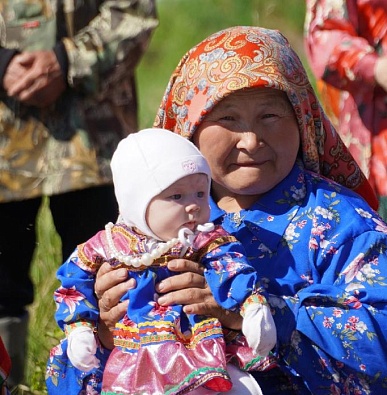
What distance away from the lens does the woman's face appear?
3.73 meters

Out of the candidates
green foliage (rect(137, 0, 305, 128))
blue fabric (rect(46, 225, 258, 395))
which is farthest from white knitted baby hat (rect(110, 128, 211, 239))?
green foliage (rect(137, 0, 305, 128))

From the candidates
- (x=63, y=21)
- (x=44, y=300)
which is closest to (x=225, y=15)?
(x=44, y=300)

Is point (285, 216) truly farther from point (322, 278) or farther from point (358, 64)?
point (358, 64)

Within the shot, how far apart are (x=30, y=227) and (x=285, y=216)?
5.23 ft

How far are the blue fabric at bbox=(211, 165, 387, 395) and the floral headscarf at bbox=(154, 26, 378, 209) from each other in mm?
182

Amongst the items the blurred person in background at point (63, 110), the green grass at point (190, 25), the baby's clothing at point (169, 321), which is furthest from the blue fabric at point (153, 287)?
the green grass at point (190, 25)

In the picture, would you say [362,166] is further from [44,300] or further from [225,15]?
[225,15]

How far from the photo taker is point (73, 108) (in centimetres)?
486

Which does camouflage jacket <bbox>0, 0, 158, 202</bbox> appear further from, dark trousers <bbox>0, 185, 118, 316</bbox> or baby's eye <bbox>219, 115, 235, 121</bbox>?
baby's eye <bbox>219, 115, 235, 121</bbox>

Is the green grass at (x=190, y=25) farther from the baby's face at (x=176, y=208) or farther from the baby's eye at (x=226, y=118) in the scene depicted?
the baby's face at (x=176, y=208)

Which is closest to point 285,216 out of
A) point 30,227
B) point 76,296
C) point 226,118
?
point 226,118

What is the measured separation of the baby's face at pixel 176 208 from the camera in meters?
3.34

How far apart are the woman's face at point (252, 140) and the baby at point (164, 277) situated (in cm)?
34

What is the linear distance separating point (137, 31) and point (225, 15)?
19.2 feet
